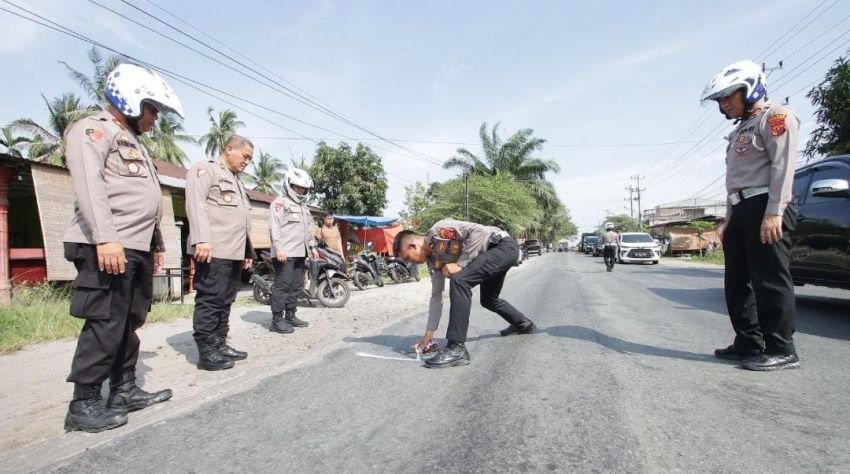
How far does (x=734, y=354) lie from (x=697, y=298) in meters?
4.38

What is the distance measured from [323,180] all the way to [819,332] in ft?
86.4

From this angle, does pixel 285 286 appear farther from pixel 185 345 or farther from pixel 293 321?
pixel 185 345

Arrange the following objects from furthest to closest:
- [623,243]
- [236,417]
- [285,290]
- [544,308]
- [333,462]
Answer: [623,243], [544,308], [285,290], [236,417], [333,462]

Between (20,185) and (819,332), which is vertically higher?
(20,185)

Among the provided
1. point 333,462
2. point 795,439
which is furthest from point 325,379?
point 795,439

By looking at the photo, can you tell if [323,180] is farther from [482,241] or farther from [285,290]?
[482,241]

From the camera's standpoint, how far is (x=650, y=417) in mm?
2260

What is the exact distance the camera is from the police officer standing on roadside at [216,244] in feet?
11.5

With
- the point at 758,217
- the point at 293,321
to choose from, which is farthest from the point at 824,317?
the point at 293,321

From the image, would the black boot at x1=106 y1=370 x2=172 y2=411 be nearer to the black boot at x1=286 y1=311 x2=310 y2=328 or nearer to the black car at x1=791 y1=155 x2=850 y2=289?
the black boot at x1=286 y1=311 x2=310 y2=328

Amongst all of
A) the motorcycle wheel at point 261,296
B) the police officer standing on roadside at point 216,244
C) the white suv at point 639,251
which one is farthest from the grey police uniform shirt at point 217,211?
the white suv at point 639,251

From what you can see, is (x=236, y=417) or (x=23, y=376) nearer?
(x=236, y=417)

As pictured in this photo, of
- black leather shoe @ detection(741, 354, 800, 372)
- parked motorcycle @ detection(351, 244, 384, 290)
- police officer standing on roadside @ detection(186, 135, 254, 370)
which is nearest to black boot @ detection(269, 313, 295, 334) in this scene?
police officer standing on roadside @ detection(186, 135, 254, 370)

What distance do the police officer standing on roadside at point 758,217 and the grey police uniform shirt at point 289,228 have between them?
14.1 feet
